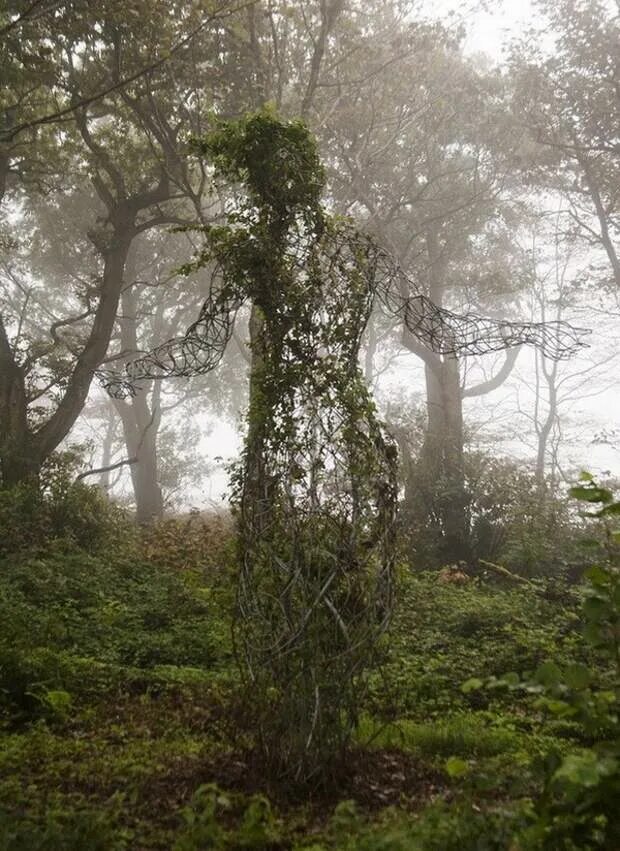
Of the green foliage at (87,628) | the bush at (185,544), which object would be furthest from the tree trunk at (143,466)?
the green foliage at (87,628)

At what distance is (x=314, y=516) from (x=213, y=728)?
2.10 m

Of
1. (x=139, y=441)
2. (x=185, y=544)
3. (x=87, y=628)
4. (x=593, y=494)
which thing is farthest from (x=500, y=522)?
(x=139, y=441)

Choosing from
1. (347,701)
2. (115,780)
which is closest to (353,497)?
(347,701)

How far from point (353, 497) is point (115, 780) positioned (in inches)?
84.7

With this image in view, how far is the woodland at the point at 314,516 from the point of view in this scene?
3.32 meters

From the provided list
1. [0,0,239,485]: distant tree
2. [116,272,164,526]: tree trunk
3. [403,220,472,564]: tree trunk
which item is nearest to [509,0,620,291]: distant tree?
[403,220,472,564]: tree trunk

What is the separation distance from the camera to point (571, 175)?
16.8 metres

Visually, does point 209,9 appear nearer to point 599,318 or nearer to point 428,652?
point 428,652

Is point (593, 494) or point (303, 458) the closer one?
point (593, 494)

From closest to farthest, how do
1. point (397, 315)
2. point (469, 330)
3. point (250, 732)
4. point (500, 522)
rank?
point (250, 732), point (397, 315), point (469, 330), point (500, 522)

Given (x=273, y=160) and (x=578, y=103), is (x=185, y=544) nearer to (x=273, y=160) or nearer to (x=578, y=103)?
(x=273, y=160)

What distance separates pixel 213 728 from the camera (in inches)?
185

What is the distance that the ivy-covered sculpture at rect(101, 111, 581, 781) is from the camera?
11.5ft

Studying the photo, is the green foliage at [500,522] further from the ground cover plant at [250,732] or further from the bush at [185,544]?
the bush at [185,544]
